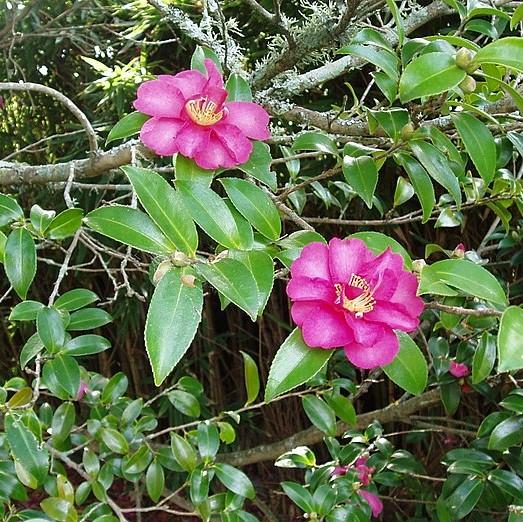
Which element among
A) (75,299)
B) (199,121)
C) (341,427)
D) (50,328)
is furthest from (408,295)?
Answer: (341,427)

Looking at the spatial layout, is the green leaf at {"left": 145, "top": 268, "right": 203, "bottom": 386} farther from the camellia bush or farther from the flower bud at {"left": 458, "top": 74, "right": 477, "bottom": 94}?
the flower bud at {"left": 458, "top": 74, "right": 477, "bottom": 94}

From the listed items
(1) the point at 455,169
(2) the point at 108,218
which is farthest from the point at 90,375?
(2) the point at 108,218

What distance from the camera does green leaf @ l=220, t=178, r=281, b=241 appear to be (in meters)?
0.65

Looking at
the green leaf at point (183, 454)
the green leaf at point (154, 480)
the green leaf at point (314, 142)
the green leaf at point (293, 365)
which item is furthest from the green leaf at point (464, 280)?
the green leaf at point (154, 480)

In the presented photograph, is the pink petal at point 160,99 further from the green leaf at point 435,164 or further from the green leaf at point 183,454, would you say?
the green leaf at point 183,454

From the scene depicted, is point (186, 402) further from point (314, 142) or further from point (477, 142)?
point (477, 142)

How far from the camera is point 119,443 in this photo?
4.25ft

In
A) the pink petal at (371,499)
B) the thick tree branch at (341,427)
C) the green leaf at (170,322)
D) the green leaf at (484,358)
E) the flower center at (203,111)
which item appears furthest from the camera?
the thick tree branch at (341,427)

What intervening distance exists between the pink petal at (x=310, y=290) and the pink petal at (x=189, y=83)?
235 mm

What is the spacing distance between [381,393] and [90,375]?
38.1 inches

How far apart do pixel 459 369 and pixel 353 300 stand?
88cm

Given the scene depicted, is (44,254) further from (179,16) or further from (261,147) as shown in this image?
(261,147)

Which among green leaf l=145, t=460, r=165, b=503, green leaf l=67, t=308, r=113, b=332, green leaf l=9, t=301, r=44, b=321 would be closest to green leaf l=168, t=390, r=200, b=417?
green leaf l=145, t=460, r=165, b=503

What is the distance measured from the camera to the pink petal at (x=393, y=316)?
0.57m
